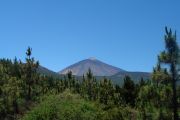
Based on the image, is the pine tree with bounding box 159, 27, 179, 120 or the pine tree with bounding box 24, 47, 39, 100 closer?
the pine tree with bounding box 159, 27, 179, 120

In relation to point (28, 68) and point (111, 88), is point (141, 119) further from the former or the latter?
point (111, 88)

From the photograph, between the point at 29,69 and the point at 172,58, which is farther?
the point at 29,69

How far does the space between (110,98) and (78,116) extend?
5778 cm

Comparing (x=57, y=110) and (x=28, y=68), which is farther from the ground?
(x=28, y=68)

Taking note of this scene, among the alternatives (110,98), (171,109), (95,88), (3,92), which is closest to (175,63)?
(171,109)

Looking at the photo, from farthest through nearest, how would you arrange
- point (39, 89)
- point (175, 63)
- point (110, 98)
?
point (39, 89)
point (110, 98)
point (175, 63)

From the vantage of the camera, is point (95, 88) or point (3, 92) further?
point (95, 88)

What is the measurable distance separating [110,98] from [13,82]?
A: 2584 cm

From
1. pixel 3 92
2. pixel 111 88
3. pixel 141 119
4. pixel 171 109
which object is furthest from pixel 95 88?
pixel 171 109

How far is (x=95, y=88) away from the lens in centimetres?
12044

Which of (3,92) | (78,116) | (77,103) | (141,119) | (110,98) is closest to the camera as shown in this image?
(78,116)

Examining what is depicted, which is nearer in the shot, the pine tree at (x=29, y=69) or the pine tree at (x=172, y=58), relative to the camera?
the pine tree at (x=172, y=58)

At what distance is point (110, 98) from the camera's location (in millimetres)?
110750

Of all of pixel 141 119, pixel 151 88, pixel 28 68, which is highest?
pixel 28 68
